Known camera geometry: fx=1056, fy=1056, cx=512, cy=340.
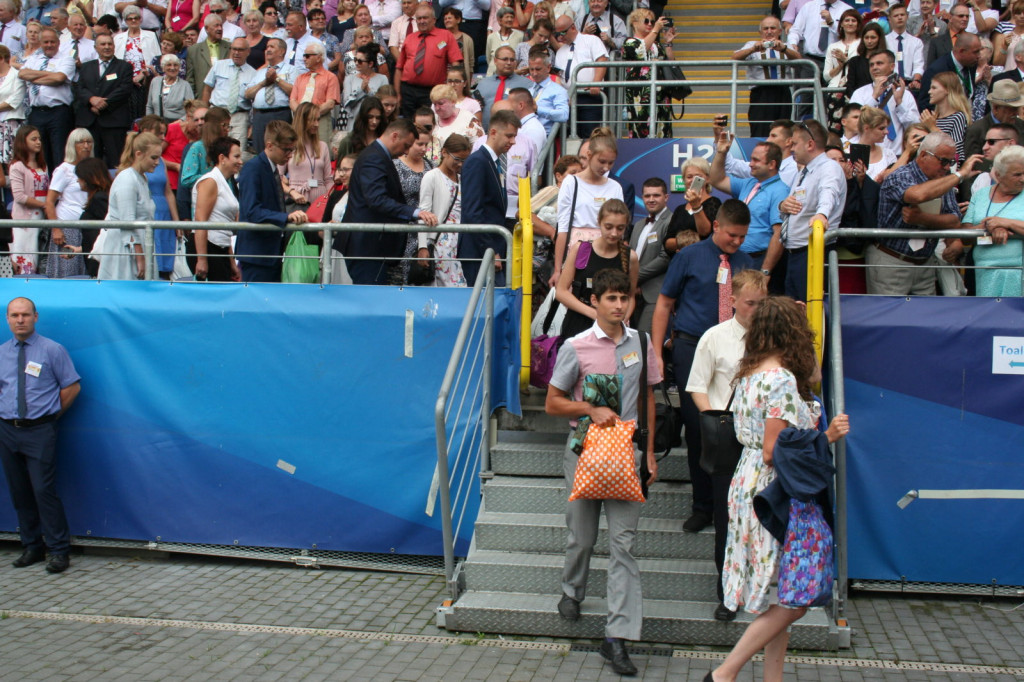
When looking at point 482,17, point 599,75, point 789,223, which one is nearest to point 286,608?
point 789,223

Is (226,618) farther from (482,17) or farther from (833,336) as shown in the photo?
(482,17)

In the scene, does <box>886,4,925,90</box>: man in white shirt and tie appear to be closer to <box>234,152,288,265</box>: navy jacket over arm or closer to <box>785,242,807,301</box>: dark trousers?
<box>785,242,807,301</box>: dark trousers

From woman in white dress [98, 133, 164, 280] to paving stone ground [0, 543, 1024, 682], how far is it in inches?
97.1

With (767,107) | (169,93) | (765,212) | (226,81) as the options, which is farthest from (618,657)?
(169,93)

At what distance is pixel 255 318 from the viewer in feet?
24.8

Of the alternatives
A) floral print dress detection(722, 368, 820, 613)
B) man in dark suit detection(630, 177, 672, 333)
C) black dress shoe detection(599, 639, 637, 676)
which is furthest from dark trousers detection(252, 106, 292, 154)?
floral print dress detection(722, 368, 820, 613)

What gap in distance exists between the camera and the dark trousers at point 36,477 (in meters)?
7.62

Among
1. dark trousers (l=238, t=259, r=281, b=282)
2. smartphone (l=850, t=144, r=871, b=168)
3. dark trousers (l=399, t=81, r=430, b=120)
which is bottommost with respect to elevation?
dark trousers (l=238, t=259, r=281, b=282)

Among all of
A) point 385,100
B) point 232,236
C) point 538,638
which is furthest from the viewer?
point 385,100

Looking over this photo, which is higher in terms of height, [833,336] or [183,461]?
[833,336]

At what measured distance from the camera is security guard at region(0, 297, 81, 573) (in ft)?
24.9

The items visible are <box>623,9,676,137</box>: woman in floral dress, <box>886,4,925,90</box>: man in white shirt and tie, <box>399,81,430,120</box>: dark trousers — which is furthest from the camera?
<box>399,81,430,120</box>: dark trousers

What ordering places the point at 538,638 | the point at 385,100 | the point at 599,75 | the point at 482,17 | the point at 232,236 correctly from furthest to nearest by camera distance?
the point at 482,17
the point at 599,75
the point at 385,100
the point at 232,236
the point at 538,638

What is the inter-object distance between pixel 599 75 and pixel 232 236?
16.3ft
